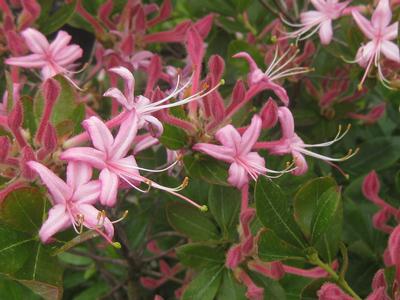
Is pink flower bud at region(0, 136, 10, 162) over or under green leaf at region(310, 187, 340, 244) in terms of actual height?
over

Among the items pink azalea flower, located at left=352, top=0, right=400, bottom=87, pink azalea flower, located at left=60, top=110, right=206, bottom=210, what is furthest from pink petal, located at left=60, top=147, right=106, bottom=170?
pink azalea flower, located at left=352, top=0, right=400, bottom=87

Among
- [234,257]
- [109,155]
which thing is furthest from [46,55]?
[234,257]

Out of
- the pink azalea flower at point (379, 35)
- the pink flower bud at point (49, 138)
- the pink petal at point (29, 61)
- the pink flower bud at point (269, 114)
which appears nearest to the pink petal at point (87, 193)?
the pink flower bud at point (49, 138)

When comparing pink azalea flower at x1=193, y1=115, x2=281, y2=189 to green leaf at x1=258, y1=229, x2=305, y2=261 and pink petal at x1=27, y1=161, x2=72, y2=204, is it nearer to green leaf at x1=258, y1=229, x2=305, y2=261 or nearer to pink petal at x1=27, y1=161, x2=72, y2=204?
green leaf at x1=258, y1=229, x2=305, y2=261

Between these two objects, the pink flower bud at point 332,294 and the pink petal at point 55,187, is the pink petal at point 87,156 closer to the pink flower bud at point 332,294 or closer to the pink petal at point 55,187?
the pink petal at point 55,187

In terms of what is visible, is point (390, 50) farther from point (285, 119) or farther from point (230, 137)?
point (230, 137)

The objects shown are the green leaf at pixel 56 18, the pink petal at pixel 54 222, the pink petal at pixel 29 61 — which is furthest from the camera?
the green leaf at pixel 56 18

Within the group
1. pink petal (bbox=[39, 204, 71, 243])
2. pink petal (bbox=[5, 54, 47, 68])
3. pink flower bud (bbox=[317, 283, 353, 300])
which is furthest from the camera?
pink petal (bbox=[5, 54, 47, 68])
